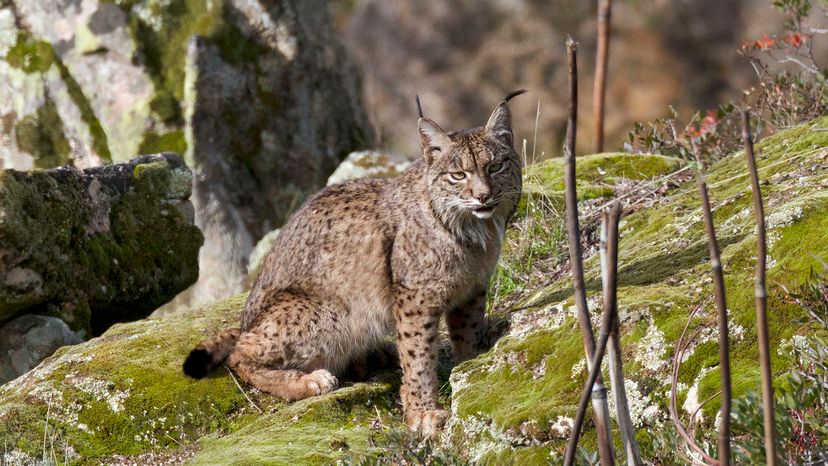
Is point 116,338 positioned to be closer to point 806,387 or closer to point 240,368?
point 240,368

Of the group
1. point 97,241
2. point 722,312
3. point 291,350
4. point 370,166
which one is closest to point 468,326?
point 291,350

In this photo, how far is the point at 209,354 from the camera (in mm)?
5508

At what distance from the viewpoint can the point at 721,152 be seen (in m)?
7.43

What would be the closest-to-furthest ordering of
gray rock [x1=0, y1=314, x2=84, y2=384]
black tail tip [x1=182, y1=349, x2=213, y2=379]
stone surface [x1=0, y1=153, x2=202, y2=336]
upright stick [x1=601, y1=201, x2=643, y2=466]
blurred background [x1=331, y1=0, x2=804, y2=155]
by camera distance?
1. upright stick [x1=601, y1=201, x2=643, y2=466]
2. black tail tip [x1=182, y1=349, x2=213, y2=379]
3. stone surface [x1=0, y1=153, x2=202, y2=336]
4. gray rock [x1=0, y1=314, x2=84, y2=384]
5. blurred background [x1=331, y1=0, x2=804, y2=155]

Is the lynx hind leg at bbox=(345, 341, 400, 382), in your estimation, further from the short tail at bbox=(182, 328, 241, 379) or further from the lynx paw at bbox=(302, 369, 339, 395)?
the short tail at bbox=(182, 328, 241, 379)

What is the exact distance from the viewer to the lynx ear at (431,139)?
5598 mm

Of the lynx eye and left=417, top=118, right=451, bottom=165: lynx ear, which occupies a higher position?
left=417, top=118, right=451, bottom=165: lynx ear

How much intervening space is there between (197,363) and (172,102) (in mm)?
5590

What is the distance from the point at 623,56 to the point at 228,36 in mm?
10658

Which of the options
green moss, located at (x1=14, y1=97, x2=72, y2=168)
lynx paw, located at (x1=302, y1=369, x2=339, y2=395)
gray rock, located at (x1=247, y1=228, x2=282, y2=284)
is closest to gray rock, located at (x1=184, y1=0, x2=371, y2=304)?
gray rock, located at (x1=247, y1=228, x2=282, y2=284)

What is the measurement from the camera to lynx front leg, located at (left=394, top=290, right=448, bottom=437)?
17.1 ft

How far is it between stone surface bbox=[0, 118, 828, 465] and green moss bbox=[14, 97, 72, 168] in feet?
14.3

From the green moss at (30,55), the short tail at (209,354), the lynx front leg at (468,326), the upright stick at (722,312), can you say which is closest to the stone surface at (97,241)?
the short tail at (209,354)

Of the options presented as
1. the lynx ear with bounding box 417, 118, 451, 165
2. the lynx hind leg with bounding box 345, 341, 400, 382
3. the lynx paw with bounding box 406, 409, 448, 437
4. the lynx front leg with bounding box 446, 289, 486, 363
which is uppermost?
the lynx ear with bounding box 417, 118, 451, 165
